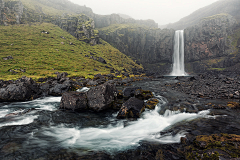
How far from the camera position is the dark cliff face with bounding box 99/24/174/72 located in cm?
9856

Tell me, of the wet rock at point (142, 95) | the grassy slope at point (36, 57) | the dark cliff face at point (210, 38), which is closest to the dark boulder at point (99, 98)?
the wet rock at point (142, 95)

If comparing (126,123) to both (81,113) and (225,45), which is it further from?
(225,45)

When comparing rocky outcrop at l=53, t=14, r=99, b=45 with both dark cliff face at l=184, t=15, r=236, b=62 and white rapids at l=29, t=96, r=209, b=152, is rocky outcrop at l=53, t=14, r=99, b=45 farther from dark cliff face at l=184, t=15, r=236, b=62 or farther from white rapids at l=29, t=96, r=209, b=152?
white rapids at l=29, t=96, r=209, b=152

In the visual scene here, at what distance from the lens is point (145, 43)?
107 m

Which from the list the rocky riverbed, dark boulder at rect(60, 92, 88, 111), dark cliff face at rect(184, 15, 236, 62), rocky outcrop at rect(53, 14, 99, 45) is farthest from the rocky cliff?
dark boulder at rect(60, 92, 88, 111)

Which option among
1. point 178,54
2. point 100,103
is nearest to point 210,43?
point 178,54

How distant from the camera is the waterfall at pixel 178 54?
84.5 metres

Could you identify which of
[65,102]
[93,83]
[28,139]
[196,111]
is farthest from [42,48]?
[196,111]

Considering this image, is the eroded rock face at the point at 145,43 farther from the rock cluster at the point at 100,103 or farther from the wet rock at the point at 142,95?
the rock cluster at the point at 100,103

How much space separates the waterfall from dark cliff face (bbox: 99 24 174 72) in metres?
4.42

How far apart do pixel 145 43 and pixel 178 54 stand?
32747mm

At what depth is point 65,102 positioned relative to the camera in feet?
41.0

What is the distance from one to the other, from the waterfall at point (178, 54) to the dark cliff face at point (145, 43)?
4.42 m

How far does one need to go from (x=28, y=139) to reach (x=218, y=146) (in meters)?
10.7
